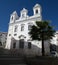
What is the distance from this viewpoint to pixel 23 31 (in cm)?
3722

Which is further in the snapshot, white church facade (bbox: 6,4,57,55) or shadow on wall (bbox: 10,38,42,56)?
white church facade (bbox: 6,4,57,55)

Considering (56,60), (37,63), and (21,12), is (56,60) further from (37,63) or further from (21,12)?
(21,12)

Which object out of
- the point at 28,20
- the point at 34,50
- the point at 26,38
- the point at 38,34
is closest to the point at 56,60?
the point at 38,34

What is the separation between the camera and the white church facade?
111ft

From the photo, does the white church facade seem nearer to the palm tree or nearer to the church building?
the church building

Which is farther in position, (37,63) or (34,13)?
(34,13)

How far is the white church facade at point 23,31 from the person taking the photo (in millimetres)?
33781

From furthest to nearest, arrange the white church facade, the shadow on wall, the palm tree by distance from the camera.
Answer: the white church facade, the shadow on wall, the palm tree

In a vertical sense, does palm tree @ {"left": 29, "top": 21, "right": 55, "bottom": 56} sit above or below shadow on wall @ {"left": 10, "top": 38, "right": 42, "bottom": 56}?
above

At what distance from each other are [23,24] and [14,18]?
17.4ft

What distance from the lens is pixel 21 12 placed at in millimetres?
40562

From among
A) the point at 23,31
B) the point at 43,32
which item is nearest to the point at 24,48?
the point at 23,31

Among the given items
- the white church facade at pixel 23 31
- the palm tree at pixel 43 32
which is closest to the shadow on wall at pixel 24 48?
the white church facade at pixel 23 31

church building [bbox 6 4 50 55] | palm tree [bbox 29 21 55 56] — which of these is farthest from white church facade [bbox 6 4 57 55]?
palm tree [bbox 29 21 55 56]
